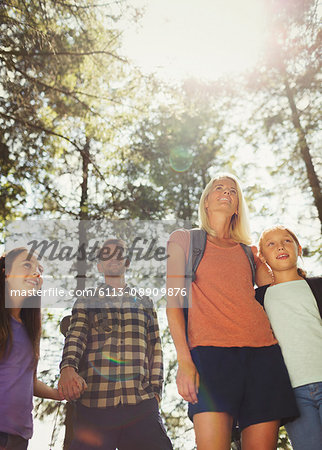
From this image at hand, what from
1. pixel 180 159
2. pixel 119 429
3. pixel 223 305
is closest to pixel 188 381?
pixel 223 305

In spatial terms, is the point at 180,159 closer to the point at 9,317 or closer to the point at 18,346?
the point at 9,317

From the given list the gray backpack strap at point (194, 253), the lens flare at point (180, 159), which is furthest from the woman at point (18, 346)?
the lens flare at point (180, 159)

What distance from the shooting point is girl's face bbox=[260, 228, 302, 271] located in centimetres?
290

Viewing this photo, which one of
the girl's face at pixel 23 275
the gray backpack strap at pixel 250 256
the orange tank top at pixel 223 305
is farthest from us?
the girl's face at pixel 23 275

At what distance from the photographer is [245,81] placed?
10992 mm

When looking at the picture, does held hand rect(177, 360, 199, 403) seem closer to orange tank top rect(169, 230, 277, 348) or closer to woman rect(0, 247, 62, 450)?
orange tank top rect(169, 230, 277, 348)

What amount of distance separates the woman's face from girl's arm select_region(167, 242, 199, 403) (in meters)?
0.58

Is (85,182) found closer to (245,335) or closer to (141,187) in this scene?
(141,187)

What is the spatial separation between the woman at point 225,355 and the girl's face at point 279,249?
0.25 metres

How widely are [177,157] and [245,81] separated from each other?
3342 mm

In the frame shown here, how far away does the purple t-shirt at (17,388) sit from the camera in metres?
2.69

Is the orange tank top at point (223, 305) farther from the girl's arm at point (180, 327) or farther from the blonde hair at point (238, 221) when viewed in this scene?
the blonde hair at point (238, 221)

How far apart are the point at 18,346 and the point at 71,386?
1.82ft

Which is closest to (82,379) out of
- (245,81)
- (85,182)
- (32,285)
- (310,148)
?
(32,285)
